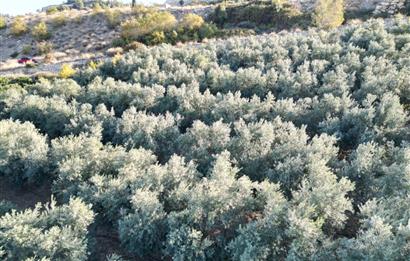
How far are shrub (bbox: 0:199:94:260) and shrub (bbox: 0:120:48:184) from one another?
5182 millimetres

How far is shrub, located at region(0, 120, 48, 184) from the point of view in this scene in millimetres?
18562

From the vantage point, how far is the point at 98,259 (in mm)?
14633

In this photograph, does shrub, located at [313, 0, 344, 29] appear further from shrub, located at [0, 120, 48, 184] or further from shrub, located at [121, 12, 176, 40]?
shrub, located at [0, 120, 48, 184]

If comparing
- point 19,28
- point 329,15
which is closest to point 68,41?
point 19,28

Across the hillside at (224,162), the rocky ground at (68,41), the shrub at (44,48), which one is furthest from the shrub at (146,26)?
the hillside at (224,162)

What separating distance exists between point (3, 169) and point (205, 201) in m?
10.2

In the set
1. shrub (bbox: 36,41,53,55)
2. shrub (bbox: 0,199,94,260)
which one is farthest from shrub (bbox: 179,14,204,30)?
shrub (bbox: 0,199,94,260)

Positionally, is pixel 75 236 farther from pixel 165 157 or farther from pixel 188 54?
pixel 188 54

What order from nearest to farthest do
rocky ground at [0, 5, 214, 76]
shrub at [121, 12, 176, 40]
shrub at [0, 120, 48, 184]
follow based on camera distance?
1. shrub at [0, 120, 48, 184]
2. rocky ground at [0, 5, 214, 76]
3. shrub at [121, 12, 176, 40]

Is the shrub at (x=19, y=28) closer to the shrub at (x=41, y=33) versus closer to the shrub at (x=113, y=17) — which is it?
the shrub at (x=41, y=33)

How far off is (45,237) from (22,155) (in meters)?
7.31

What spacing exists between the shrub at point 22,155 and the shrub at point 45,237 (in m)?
5.18

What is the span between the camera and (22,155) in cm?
1889

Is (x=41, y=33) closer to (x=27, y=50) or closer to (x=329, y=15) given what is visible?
(x=27, y=50)
